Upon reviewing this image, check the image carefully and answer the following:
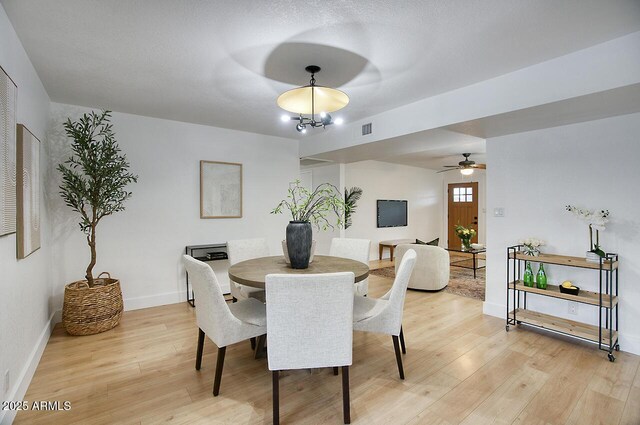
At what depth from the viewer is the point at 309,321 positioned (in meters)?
1.74

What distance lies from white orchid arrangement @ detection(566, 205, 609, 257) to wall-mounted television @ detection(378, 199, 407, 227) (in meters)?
4.71

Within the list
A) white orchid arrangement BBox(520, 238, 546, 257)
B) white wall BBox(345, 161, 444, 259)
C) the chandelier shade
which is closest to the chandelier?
the chandelier shade

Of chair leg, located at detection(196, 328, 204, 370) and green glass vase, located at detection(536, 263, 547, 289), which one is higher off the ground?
green glass vase, located at detection(536, 263, 547, 289)

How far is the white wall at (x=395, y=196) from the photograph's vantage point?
717 centimetres

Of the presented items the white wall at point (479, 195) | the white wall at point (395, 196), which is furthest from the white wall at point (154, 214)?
the white wall at point (479, 195)

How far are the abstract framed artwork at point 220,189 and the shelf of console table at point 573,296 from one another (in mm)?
3577

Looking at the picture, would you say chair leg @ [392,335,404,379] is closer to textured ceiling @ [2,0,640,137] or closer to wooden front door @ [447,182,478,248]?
textured ceiling @ [2,0,640,137]

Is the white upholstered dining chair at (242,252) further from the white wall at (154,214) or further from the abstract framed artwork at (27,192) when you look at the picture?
the abstract framed artwork at (27,192)

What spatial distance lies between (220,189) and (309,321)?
3162 millimetres

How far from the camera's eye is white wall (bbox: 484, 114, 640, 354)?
9.01 ft

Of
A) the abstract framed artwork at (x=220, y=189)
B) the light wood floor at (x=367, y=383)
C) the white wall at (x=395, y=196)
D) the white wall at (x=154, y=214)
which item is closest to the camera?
the light wood floor at (x=367, y=383)

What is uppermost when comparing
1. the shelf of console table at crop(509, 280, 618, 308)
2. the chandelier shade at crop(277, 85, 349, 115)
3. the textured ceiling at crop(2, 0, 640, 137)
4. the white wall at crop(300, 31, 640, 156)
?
the textured ceiling at crop(2, 0, 640, 137)

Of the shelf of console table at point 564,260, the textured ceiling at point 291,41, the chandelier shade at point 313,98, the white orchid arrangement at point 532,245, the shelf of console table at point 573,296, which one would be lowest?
the shelf of console table at point 573,296

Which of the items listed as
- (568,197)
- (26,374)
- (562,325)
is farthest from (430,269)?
(26,374)
